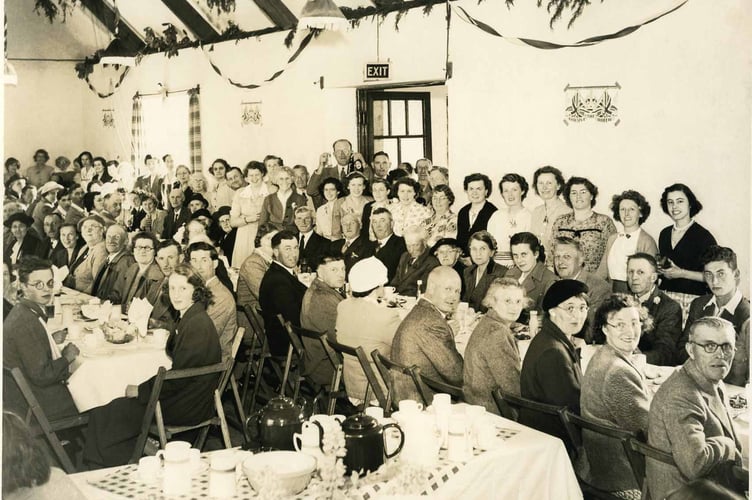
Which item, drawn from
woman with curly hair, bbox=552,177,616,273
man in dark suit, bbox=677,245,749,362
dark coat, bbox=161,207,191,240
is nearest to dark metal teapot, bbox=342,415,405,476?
man in dark suit, bbox=677,245,749,362

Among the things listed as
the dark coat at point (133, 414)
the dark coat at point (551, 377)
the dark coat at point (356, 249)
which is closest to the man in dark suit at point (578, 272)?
the dark coat at point (551, 377)

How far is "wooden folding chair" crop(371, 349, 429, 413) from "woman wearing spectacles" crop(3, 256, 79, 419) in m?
1.59

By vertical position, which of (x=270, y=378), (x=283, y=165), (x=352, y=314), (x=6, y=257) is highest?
(x=283, y=165)

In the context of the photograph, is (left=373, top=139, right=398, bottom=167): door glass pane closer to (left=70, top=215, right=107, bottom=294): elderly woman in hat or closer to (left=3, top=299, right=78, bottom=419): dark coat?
(left=70, top=215, right=107, bottom=294): elderly woman in hat

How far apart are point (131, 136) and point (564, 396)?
2668 mm

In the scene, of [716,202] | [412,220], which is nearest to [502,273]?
[412,220]

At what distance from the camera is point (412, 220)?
5629 mm

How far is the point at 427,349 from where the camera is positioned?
471cm

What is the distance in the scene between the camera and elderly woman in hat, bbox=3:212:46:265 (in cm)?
434

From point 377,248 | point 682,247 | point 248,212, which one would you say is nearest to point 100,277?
point 248,212

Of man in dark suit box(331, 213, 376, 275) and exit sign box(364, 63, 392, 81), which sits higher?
exit sign box(364, 63, 392, 81)

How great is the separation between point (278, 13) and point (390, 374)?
231cm

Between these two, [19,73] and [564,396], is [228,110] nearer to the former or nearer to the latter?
[19,73]

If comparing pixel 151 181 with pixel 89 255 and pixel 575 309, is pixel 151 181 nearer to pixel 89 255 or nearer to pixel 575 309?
pixel 89 255
